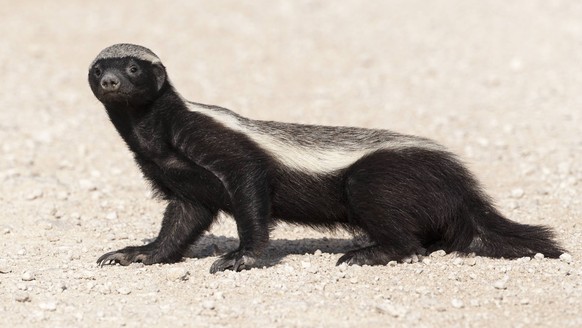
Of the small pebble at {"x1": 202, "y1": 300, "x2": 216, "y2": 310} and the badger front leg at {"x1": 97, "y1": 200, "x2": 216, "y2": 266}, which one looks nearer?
the small pebble at {"x1": 202, "y1": 300, "x2": 216, "y2": 310}

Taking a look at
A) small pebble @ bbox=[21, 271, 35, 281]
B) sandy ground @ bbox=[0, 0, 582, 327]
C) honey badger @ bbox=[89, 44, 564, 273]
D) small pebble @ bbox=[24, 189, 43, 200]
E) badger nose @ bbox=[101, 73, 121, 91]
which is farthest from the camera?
small pebble @ bbox=[24, 189, 43, 200]

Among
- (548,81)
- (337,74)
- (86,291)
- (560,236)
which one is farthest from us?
(337,74)

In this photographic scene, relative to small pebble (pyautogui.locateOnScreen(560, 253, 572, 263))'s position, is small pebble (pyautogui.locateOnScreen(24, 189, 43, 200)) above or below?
below

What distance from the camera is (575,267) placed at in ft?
24.6

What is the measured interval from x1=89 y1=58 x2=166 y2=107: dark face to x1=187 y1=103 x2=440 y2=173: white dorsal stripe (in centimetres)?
35

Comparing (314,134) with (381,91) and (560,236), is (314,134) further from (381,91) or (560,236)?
(381,91)

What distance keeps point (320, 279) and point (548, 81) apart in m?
10.3

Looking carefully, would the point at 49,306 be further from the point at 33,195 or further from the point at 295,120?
the point at 295,120

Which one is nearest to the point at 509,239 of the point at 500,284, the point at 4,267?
the point at 500,284

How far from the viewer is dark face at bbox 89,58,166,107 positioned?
25.1ft

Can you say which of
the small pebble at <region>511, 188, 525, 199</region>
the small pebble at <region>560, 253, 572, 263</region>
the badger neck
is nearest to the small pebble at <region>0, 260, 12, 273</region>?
the badger neck

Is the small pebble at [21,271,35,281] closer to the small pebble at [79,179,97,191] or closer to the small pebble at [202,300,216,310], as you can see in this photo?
the small pebble at [202,300,216,310]

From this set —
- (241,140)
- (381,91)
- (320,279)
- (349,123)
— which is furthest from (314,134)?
(381,91)

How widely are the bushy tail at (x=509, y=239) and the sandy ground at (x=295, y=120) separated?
7.9 inches
